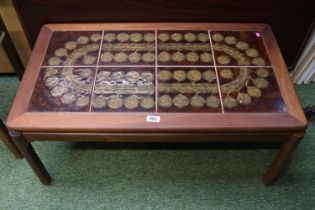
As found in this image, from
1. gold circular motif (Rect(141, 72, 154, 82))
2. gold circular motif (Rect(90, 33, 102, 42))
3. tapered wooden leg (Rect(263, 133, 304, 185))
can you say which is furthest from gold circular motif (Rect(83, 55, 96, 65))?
tapered wooden leg (Rect(263, 133, 304, 185))

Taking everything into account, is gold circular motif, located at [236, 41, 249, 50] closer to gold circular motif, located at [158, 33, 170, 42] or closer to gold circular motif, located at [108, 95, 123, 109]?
gold circular motif, located at [158, 33, 170, 42]

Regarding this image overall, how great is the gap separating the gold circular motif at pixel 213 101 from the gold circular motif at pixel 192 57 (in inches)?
8.2

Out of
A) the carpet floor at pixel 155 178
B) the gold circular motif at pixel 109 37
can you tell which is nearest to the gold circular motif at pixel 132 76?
the gold circular motif at pixel 109 37

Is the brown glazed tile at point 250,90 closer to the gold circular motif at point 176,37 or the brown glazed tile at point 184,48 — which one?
the brown glazed tile at point 184,48

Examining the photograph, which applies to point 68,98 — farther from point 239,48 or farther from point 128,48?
point 239,48

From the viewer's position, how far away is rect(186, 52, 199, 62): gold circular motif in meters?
1.19

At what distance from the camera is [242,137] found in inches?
40.1

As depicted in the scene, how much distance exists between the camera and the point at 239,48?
1.24m

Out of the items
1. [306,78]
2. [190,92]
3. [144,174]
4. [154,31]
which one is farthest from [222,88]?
[306,78]

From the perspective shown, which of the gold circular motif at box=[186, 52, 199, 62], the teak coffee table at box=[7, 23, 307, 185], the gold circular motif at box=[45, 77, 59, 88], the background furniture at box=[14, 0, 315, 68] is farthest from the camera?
the background furniture at box=[14, 0, 315, 68]

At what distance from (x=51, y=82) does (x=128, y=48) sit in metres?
0.34

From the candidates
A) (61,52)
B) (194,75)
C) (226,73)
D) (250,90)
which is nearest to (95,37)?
(61,52)

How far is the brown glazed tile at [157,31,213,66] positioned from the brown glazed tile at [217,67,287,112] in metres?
0.10

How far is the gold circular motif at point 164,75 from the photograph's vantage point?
112 centimetres
